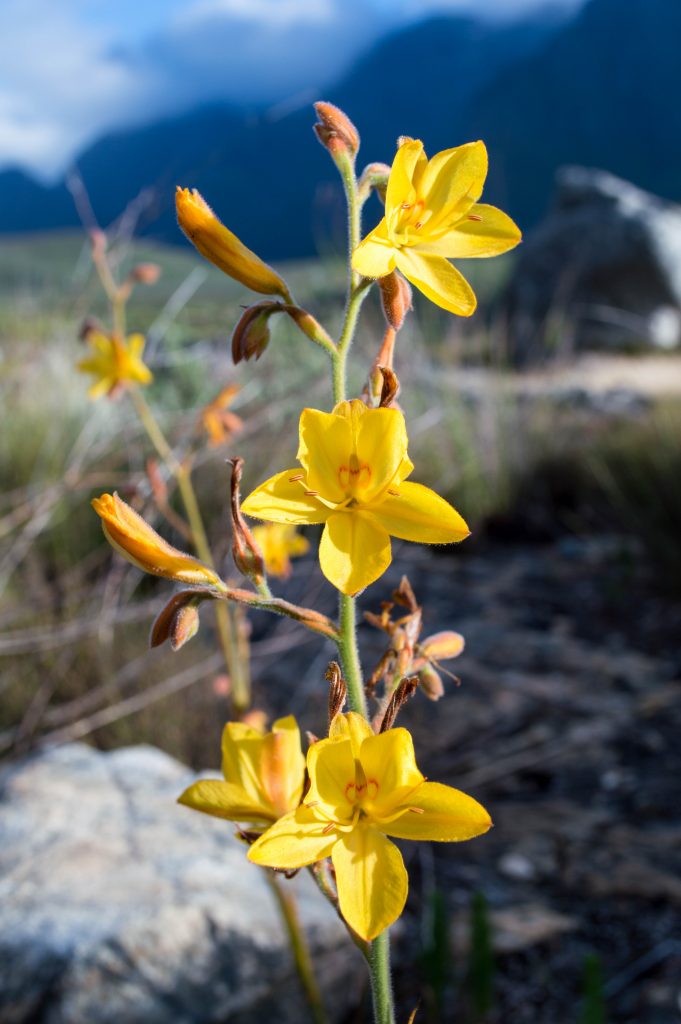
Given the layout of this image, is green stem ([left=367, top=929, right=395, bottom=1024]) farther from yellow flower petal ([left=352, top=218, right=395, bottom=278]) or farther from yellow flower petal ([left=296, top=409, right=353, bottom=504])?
yellow flower petal ([left=352, top=218, right=395, bottom=278])

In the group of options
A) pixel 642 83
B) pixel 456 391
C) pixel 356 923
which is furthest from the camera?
pixel 642 83

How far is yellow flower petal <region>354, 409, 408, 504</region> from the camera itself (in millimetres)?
811

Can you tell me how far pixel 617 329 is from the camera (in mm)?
12164

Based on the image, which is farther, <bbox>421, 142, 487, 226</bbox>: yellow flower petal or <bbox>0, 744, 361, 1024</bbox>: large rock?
<bbox>0, 744, 361, 1024</bbox>: large rock

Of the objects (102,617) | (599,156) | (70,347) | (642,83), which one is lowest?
(102,617)

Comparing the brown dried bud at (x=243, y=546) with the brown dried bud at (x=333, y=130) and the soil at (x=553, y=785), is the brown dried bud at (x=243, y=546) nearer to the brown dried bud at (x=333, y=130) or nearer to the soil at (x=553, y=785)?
the brown dried bud at (x=333, y=130)

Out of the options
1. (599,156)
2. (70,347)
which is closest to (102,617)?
(70,347)

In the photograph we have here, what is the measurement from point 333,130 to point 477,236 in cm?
20

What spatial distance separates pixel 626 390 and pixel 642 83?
90602 millimetres

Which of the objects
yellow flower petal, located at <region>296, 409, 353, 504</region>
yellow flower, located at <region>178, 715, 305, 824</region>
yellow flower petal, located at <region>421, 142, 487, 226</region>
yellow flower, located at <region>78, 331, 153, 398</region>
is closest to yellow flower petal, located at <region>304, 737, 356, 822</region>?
yellow flower, located at <region>178, 715, 305, 824</region>

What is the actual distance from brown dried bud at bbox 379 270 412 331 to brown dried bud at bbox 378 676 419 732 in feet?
1.07

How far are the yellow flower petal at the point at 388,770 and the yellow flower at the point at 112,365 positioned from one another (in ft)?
5.41

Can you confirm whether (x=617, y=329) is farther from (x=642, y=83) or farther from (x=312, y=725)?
(x=642, y=83)

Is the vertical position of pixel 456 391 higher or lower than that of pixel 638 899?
higher
